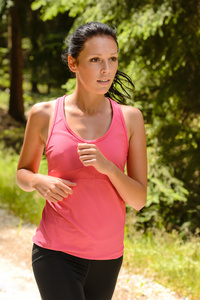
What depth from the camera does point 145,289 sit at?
4578 mm

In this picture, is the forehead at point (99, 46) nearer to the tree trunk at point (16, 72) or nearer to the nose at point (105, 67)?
the nose at point (105, 67)

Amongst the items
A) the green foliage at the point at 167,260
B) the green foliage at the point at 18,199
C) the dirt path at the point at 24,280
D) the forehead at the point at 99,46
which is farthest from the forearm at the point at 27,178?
the green foliage at the point at 18,199

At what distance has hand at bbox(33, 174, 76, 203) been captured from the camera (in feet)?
6.55

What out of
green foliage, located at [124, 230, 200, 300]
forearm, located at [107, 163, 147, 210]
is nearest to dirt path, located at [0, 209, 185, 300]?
green foliage, located at [124, 230, 200, 300]

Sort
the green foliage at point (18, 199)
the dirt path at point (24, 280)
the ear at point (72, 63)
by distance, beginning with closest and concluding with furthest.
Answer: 1. the ear at point (72, 63)
2. the dirt path at point (24, 280)
3. the green foliage at point (18, 199)

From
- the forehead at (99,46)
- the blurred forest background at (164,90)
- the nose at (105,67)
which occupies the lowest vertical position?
the blurred forest background at (164,90)

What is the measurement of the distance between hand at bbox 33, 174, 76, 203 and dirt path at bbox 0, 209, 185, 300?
2.62m

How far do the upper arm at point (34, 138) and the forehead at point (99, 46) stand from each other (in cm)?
37

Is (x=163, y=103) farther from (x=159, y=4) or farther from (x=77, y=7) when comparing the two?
(x=77, y=7)

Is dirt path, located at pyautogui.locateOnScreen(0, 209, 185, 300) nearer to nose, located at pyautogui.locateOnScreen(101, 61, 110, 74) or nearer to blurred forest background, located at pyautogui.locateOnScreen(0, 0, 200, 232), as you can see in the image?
blurred forest background, located at pyautogui.locateOnScreen(0, 0, 200, 232)

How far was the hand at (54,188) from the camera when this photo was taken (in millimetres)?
1995

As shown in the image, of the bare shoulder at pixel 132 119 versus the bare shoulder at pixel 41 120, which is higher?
the bare shoulder at pixel 132 119

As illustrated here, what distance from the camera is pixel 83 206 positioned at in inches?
80.8

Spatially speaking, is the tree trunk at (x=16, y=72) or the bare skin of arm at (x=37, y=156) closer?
the bare skin of arm at (x=37, y=156)
